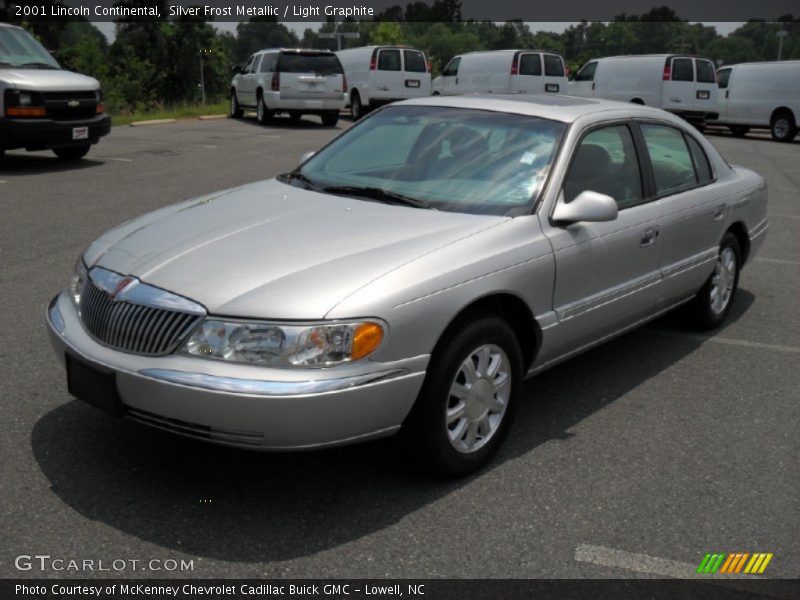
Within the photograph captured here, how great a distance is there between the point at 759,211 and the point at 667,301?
1647 millimetres

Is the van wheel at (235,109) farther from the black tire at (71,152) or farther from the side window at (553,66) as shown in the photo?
the black tire at (71,152)

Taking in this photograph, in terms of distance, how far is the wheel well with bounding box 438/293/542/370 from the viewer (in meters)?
4.03

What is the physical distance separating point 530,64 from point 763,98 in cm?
635

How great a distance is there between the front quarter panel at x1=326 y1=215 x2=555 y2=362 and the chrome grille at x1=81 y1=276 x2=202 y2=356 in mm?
586

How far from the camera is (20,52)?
43.3ft

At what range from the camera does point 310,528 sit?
348 cm

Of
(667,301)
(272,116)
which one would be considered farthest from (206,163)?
(667,301)

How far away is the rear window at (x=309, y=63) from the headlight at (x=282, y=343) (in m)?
19.0

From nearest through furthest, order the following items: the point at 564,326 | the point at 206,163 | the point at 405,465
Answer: the point at 405,465 < the point at 564,326 < the point at 206,163

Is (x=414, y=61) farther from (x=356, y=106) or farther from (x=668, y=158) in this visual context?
(x=668, y=158)

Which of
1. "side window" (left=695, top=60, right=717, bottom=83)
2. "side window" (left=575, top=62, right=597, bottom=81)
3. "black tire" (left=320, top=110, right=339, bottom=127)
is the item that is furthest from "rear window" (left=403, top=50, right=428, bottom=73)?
"side window" (left=695, top=60, right=717, bottom=83)

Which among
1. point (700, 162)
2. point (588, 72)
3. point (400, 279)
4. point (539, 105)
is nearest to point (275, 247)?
point (400, 279)

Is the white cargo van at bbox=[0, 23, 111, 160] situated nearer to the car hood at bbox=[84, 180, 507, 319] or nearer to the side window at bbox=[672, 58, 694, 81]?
the car hood at bbox=[84, 180, 507, 319]
